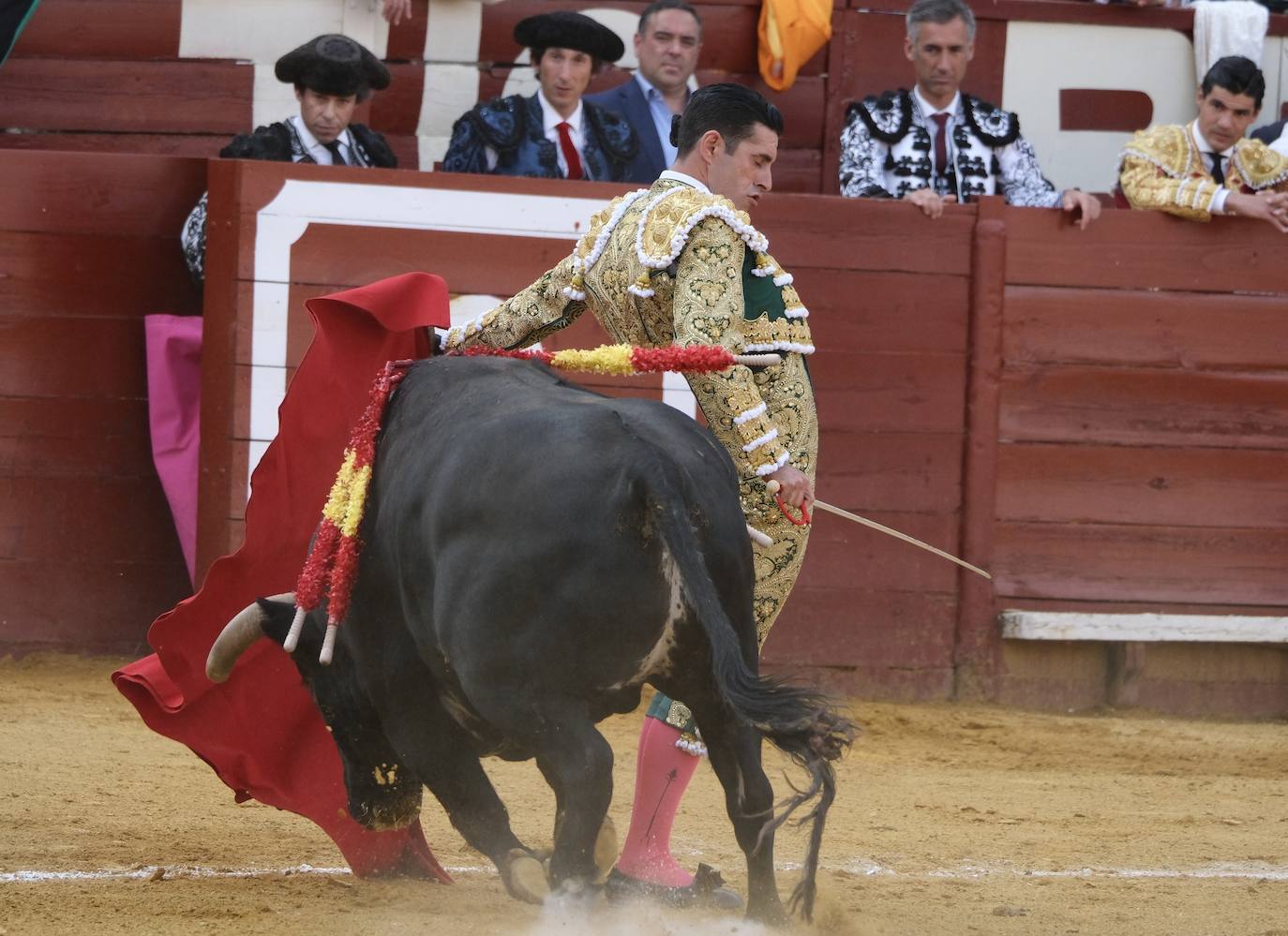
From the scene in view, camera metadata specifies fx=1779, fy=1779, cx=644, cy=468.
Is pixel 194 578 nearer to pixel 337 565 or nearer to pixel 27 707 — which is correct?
pixel 27 707

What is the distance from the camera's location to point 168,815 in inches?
159

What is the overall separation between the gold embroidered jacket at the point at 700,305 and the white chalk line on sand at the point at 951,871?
3.24 ft

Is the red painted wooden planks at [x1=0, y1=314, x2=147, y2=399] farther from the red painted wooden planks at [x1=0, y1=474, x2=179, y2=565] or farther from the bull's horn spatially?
the bull's horn

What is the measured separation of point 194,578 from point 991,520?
2.57 meters

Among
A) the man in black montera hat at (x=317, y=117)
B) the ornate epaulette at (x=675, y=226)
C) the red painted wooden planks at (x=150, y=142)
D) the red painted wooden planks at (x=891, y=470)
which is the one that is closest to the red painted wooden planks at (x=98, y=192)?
the man in black montera hat at (x=317, y=117)

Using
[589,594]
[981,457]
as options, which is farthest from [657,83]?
[589,594]

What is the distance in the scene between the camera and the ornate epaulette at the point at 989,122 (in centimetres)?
596

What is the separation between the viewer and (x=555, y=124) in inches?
230

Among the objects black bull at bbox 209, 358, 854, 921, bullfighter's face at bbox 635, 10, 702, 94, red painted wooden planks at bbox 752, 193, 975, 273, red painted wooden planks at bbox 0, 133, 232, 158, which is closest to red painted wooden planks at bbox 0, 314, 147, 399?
red painted wooden planks at bbox 0, 133, 232, 158

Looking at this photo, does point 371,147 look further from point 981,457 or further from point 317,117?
point 981,457

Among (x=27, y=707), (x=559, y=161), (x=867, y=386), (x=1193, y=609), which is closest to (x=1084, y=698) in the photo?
(x=1193, y=609)

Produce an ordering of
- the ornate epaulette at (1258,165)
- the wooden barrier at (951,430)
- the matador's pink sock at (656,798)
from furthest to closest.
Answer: the ornate epaulette at (1258,165) → the wooden barrier at (951,430) → the matador's pink sock at (656,798)

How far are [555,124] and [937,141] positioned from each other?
1.28m

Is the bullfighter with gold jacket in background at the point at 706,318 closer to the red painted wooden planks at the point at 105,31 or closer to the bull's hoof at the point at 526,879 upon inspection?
the bull's hoof at the point at 526,879
